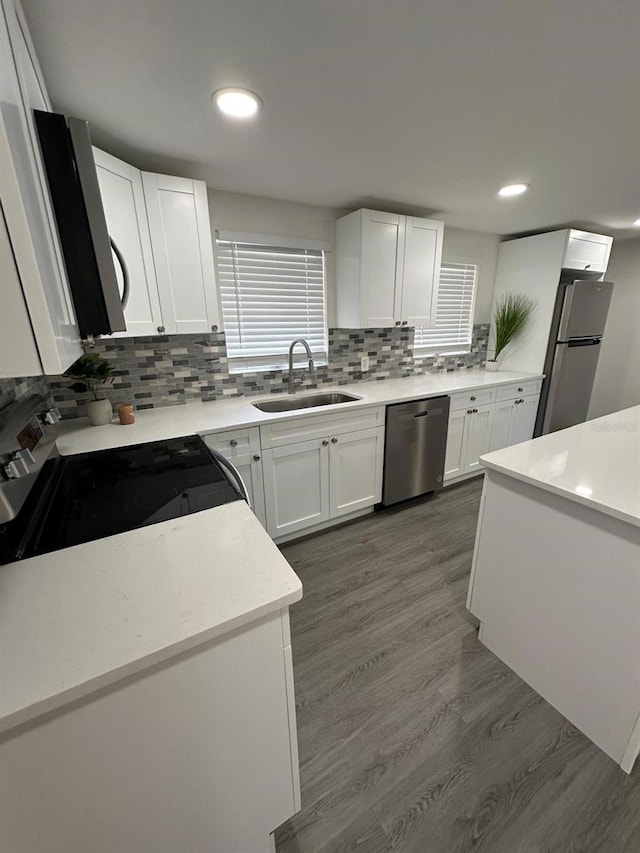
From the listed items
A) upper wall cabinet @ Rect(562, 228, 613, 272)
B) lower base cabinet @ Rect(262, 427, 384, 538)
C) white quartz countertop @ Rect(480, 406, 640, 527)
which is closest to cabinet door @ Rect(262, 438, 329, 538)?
lower base cabinet @ Rect(262, 427, 384, 538)

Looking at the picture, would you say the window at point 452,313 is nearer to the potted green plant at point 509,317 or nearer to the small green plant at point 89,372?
the potted green plant at point 509,317

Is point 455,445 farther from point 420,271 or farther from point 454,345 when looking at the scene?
point 420,271

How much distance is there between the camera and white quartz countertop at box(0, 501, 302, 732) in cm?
56

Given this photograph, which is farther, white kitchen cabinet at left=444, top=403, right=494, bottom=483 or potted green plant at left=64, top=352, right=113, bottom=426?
white kitchen cabinet at left=444, top=403, right=494, bottom=483

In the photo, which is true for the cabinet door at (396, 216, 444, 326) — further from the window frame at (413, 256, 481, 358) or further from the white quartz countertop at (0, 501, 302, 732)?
the white quartz countertop at (0, 501, 302, 732)

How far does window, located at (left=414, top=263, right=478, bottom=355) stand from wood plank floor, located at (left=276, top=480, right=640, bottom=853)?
7.62ft

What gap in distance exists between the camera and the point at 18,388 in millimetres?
1334

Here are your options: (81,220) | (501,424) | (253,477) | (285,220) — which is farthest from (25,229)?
(501,424)

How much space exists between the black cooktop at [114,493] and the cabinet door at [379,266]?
5.53ft

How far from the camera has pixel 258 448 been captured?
198cm

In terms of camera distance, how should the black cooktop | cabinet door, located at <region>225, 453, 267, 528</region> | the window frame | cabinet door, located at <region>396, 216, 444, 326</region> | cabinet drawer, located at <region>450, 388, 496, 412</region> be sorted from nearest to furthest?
the black cooktop → cabinet door, located at <region>225, 453, 267, 528</region> → cabinet door, located at <region>396, 216, 444, 326</region> → cabinet drawer, located at <region>450, 388, 496, 412</region> → the window frame

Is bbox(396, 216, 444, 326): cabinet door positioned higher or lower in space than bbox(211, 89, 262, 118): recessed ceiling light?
lower

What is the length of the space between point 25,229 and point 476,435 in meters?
3.10

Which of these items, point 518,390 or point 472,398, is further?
point 518,390
